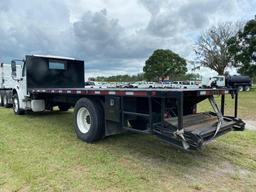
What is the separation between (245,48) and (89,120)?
34226 mm

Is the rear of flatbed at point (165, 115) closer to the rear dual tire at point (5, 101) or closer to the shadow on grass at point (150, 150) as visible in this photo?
the shadow on grass at point (150, 150)

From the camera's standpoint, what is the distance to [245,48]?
34969 mm

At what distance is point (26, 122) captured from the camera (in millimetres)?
8422

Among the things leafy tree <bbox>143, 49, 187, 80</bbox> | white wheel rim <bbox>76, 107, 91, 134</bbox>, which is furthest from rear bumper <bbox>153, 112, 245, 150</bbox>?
leafy tree <bbox>143, 49, 187, 80</bbox>

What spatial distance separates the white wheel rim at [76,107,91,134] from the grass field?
327 millimetres

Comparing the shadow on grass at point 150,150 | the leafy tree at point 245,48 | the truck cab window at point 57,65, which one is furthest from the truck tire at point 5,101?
the leafy tree at point 245,48

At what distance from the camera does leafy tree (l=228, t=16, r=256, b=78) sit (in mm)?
33844

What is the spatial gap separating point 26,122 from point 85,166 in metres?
4.90

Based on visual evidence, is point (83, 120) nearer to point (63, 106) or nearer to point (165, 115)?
point (165, 115)

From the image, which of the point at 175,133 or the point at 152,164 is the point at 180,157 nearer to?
the point at 152,164

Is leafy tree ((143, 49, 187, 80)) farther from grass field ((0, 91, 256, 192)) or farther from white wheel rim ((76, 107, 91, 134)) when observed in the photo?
grass field ((0, 91, 256, 192))

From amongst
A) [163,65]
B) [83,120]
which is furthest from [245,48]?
[83,120]

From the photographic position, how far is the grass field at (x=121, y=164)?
141 inches

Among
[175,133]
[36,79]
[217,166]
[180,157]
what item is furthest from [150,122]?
[36,79]
